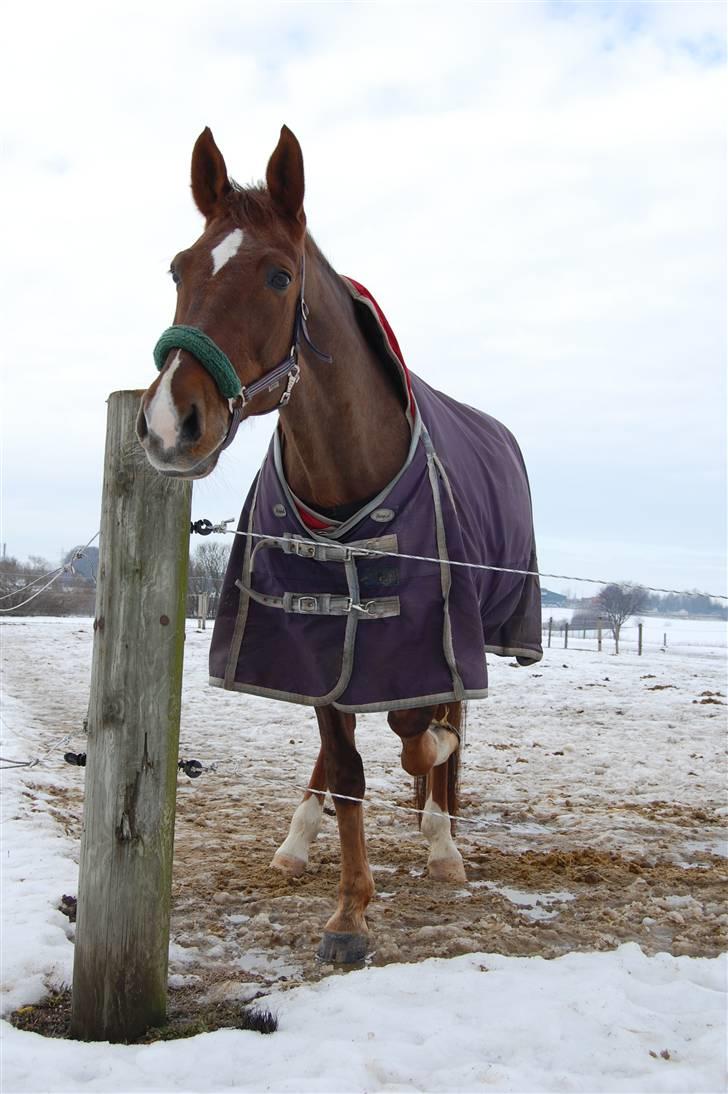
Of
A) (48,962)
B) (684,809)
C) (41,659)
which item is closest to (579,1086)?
(48,962)

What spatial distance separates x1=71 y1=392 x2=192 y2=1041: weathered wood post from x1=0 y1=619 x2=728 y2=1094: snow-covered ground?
0.21m

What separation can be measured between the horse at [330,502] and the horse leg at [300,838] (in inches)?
27.9

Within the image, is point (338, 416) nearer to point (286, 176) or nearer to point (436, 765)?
point (286, 176)

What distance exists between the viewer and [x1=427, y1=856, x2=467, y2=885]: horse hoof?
3.92 metres

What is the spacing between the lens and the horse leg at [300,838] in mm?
4004

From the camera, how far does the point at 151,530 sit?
8.48 ft

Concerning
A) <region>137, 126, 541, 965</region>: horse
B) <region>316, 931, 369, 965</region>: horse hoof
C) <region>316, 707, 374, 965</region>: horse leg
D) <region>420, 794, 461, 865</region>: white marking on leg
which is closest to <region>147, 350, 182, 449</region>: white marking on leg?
<region>137, 126, 541, 965</region>: horse

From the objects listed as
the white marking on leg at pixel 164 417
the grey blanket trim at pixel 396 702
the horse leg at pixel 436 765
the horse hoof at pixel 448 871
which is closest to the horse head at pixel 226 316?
the white marking on leg at pixel 164 417

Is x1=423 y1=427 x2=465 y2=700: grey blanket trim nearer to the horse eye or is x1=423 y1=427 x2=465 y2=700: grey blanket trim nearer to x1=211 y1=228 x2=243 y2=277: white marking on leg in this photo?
the horse eye

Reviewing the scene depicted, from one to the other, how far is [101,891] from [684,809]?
13.2ft

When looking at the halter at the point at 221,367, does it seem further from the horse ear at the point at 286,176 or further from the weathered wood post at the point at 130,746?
the horse ear at the point at 286,176

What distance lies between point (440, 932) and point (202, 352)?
7.41 ft

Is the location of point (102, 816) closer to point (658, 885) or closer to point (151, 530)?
point (151, 530)

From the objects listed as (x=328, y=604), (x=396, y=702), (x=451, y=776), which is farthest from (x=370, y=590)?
(x=451, y=776)
